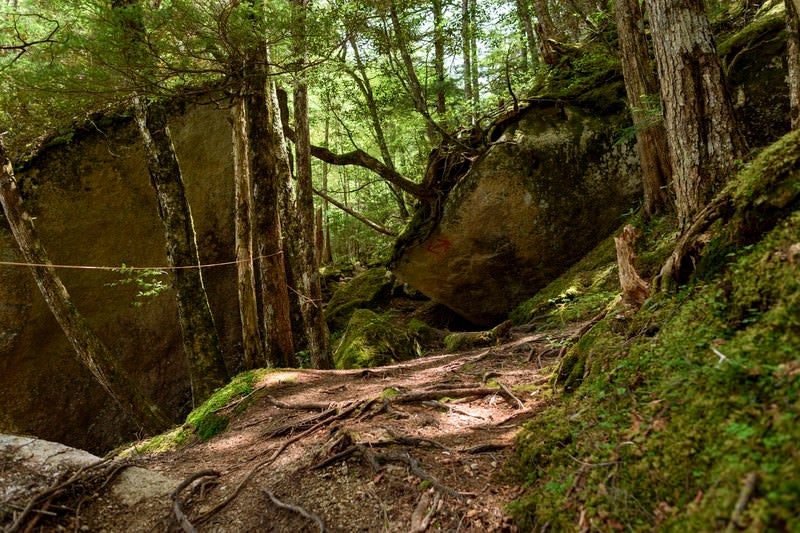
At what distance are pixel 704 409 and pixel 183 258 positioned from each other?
276 inches

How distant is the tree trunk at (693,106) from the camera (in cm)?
321

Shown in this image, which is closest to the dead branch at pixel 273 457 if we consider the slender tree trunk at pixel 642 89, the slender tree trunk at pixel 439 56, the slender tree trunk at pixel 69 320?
the slender tree trunk at pixel 69 320

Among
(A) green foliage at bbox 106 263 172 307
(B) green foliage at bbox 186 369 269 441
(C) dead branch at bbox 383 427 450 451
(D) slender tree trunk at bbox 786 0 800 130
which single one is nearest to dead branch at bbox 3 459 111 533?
(B) green foliage at bbox 186 369 269 441

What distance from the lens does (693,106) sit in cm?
330

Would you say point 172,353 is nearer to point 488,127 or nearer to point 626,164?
point 488,127

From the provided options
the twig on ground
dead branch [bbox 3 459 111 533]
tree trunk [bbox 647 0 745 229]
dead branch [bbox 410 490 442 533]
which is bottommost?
the twig on ground

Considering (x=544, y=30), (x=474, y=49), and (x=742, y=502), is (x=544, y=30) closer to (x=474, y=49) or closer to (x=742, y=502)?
(x=474, y=49)

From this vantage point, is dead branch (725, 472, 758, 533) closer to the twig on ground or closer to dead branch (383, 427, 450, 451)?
dead branch (383, 427, 450, 451)

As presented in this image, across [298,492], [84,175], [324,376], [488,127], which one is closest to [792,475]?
[298,492]

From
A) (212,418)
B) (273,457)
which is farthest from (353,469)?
(212,418)

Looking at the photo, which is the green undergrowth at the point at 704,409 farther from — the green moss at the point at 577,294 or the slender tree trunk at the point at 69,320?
the slender tree trunk at the point at 69,320

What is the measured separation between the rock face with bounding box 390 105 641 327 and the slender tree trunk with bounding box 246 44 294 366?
3428 millimetres

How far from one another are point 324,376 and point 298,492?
3.03m

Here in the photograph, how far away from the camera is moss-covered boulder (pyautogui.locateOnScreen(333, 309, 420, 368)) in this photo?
7.34 m
